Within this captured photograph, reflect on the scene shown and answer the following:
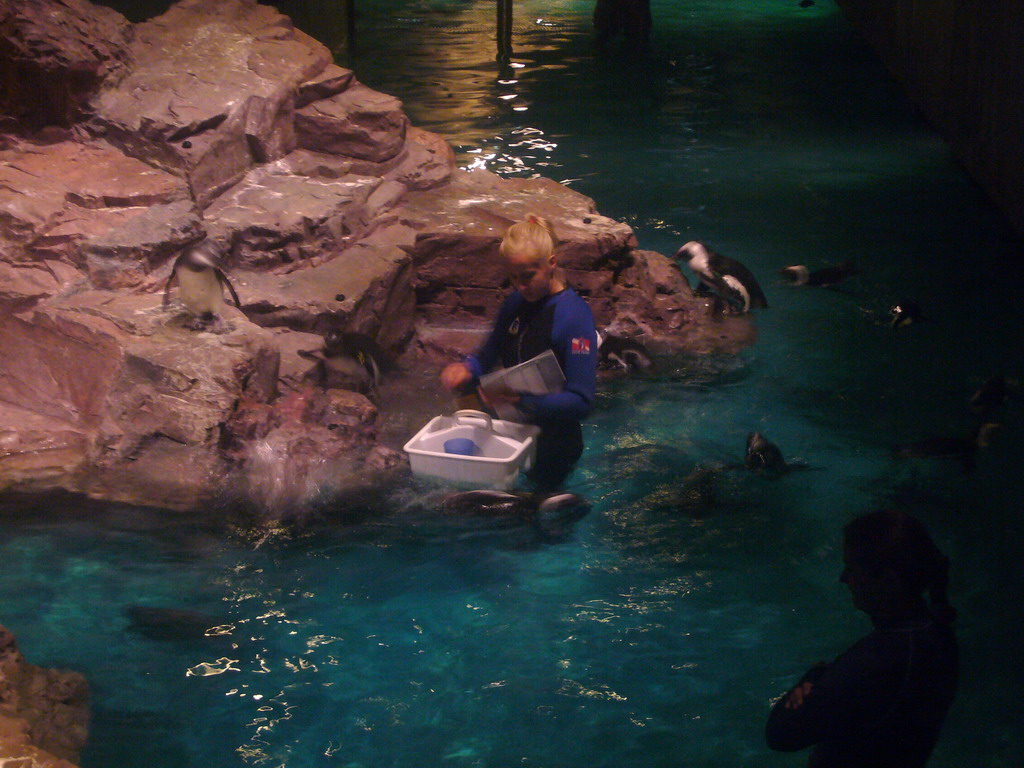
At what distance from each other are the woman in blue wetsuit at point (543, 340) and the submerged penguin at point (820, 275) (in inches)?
187

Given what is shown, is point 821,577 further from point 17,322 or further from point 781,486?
point 17,322

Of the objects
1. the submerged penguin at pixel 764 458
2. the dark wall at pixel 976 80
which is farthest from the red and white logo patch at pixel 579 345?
the dark wall at pixel 976 80

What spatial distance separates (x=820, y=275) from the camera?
29.3 feet

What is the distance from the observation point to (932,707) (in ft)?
7.65

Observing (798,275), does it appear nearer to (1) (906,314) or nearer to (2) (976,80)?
(1) (906,314)

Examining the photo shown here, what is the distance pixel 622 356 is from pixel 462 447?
271cm

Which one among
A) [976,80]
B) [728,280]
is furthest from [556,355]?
[976,80]

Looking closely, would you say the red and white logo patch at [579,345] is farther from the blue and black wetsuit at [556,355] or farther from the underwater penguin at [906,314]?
the underwater penguin at [906,314]

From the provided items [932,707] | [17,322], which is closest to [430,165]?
[17,322]

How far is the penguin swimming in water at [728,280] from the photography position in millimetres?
8461

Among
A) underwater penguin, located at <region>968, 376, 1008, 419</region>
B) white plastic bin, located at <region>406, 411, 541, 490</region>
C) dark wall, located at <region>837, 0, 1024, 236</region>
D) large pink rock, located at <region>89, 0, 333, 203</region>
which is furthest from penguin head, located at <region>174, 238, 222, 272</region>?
dark wall, located at <region>837, 0, 1024, 236</region>

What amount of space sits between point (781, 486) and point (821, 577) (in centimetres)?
103

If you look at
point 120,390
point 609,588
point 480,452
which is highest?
point 120,390

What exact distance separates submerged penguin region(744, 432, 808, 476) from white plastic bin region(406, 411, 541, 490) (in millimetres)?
1628
